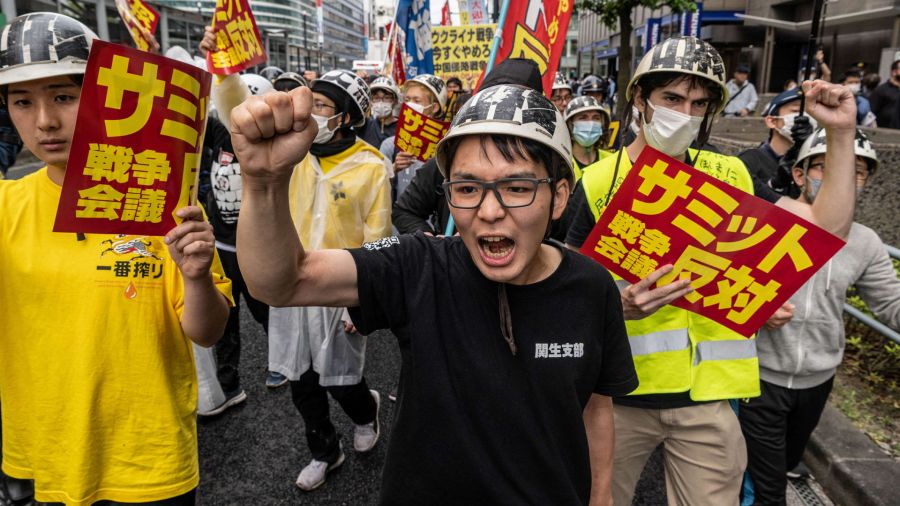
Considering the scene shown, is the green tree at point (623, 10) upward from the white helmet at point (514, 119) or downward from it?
upward

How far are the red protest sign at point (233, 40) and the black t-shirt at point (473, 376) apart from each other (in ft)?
8.74

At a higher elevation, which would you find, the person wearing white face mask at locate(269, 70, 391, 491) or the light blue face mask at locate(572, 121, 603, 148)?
the light blue face mask at locate(572, 121, 603, 148)

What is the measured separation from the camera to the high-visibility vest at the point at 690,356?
2.28m

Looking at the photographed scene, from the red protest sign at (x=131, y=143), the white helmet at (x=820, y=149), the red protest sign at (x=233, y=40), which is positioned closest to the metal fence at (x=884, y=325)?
the white helmet at (x=820, y=149)

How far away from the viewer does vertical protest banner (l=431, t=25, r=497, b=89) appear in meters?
7.59

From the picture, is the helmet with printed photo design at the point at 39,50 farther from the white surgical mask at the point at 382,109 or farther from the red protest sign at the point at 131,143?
the white surgical mask at the point at 382,109

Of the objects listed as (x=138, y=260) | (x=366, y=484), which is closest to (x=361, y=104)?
(x=138, y=260)

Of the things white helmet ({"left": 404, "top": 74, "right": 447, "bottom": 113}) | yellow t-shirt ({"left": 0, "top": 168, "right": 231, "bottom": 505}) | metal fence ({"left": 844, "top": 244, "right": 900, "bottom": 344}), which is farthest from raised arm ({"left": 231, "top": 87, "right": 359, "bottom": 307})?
white helmet ({"left": 404, "top": 74, "right": 447, "bottom": 113})

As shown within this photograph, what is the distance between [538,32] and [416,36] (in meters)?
4.43

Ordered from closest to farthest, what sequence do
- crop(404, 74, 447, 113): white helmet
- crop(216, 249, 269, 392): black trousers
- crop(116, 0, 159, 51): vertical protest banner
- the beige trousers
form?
1. the beige trousers
2. crop(116, 0, 159, 51): vertical protest banner
3. crop(216, 249, 269, 392): black trousers
4. crop(404, 74, 447, 113): white helmet

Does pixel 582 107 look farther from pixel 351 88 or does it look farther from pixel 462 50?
pixel 462 50

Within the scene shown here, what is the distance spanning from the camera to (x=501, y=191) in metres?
1.46

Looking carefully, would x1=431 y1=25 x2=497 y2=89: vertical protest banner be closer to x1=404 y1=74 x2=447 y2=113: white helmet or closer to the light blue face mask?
x1=404 y1=74 x2=447 y2=113: white helmet

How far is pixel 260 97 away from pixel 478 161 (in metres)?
0.55
